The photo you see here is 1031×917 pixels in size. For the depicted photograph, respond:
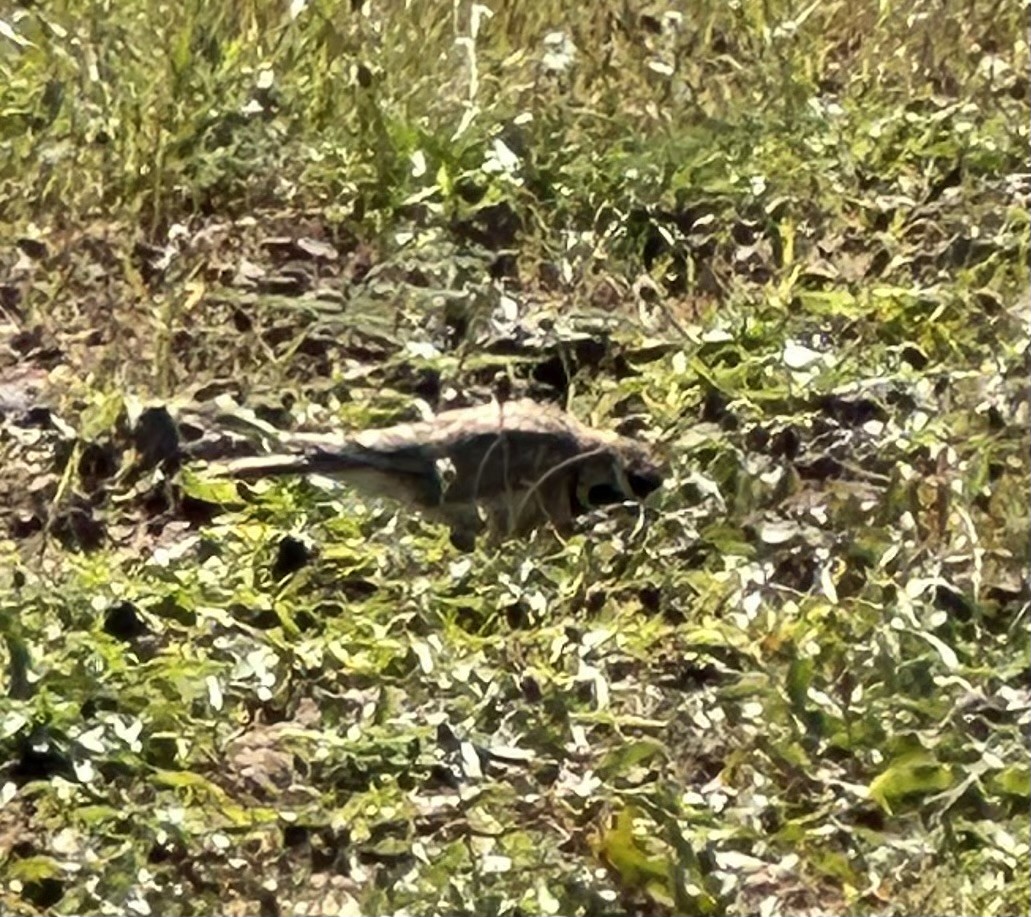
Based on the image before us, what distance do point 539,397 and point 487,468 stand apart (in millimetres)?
324

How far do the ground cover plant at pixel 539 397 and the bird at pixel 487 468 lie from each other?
0.07 m

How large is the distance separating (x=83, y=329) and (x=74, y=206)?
14.4 inches

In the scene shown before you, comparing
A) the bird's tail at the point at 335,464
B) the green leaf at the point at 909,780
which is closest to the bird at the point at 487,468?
the bird's tail at the point at 335,464

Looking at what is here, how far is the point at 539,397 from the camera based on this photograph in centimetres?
447

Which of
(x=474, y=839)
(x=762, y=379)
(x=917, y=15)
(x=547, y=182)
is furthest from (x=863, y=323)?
(x=474, y=839)

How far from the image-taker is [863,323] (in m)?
4.60

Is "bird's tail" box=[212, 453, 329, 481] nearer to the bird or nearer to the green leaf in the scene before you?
the bird

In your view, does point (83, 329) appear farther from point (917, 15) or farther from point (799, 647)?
point (917, 15)

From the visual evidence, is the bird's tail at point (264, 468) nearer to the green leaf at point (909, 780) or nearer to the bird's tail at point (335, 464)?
the bird's tail at point (335, 464)

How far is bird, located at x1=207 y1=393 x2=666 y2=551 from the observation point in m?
4.16

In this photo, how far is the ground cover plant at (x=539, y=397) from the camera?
3514mm

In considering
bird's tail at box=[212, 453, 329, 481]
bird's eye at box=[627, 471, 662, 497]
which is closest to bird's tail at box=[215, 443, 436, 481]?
bird's tail at box=[212, 453, 329, 481]

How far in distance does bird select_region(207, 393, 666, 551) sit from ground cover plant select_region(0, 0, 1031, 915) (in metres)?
0.07

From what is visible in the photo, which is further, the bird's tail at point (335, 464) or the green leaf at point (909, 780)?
the bird's tail at point (335, 464)
